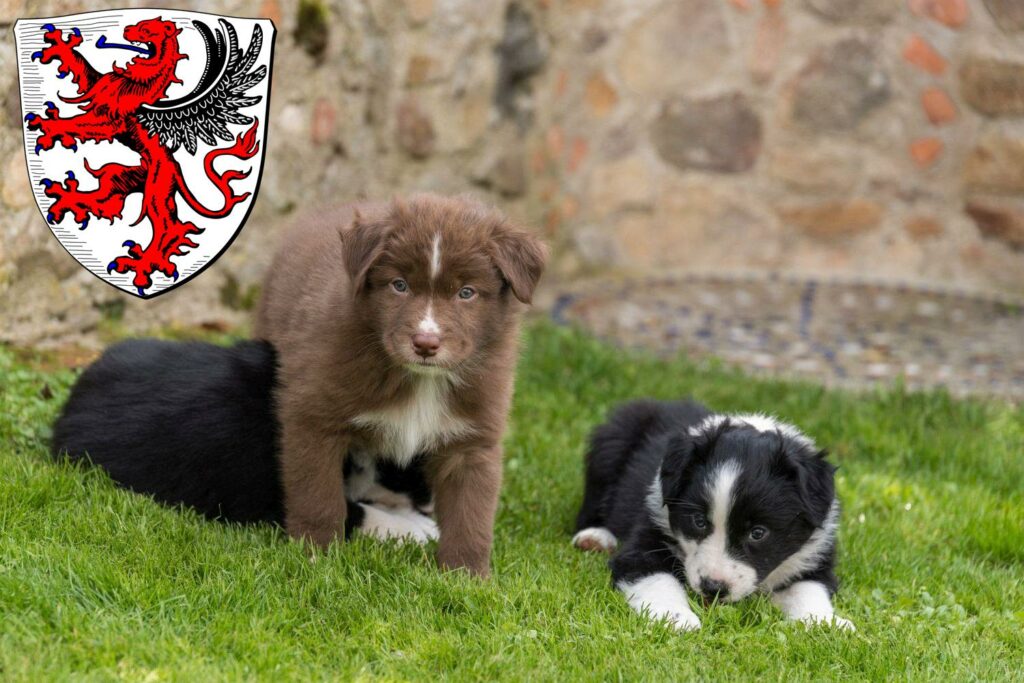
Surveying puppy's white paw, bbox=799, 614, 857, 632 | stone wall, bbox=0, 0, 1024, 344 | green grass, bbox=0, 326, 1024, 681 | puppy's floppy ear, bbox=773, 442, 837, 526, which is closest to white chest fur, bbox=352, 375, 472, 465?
green grass, bbox=0, 326, 1024, 681

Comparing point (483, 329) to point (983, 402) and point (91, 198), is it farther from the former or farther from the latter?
point (983, 402)

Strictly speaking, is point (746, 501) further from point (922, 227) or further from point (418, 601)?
point (922, 227)

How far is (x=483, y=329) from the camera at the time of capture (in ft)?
12.7

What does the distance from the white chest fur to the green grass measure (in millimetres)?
357

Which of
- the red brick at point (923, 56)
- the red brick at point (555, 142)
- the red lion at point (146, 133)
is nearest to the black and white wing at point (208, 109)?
the red lion at point (146, 133)

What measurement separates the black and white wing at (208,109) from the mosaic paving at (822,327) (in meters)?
3.22

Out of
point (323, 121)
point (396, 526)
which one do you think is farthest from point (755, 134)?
point (396, 526)

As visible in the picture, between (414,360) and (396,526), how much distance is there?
978mm

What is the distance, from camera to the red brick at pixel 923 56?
8172 mm

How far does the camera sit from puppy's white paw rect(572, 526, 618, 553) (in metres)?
4.59

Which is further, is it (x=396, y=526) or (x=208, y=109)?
(x=208, y=109)

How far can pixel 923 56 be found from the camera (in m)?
8.20

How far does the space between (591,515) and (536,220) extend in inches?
147

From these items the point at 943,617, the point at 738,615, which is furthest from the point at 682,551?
the point at 943,617
